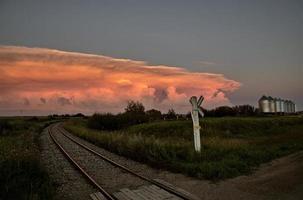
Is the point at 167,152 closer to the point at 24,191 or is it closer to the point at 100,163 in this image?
the point at 100,163

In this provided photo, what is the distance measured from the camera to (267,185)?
30.1 feet

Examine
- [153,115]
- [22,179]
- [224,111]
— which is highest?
[224,111]

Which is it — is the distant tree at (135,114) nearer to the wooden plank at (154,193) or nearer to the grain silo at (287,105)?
the wooden plank at (154,193)

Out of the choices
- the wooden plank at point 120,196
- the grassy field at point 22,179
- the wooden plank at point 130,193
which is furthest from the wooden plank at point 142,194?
the grassy field at point 22,179

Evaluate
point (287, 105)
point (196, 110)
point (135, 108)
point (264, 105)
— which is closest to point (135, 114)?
point (135, 108)

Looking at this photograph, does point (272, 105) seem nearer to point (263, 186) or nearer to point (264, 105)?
point (264, 105)

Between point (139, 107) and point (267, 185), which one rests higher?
Answer: point (139, 107)

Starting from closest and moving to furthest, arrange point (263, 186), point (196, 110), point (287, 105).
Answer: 1. point (263, 186)
2. point (196, 110)
3. point (287, 105)

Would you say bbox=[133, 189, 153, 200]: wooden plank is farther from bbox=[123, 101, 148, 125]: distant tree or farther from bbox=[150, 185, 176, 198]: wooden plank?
bbox=[123, 101, 148, 125]: distant tree

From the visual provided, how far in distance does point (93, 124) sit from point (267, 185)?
133ft

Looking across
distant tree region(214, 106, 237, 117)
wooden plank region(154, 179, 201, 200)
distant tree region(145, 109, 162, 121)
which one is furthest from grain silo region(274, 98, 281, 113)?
wooden plank region(154, 179, 201, 200)

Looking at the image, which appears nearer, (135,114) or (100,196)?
(100,196)

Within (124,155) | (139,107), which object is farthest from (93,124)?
(124,155)

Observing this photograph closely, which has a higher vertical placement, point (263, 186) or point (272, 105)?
point (272, 105)
